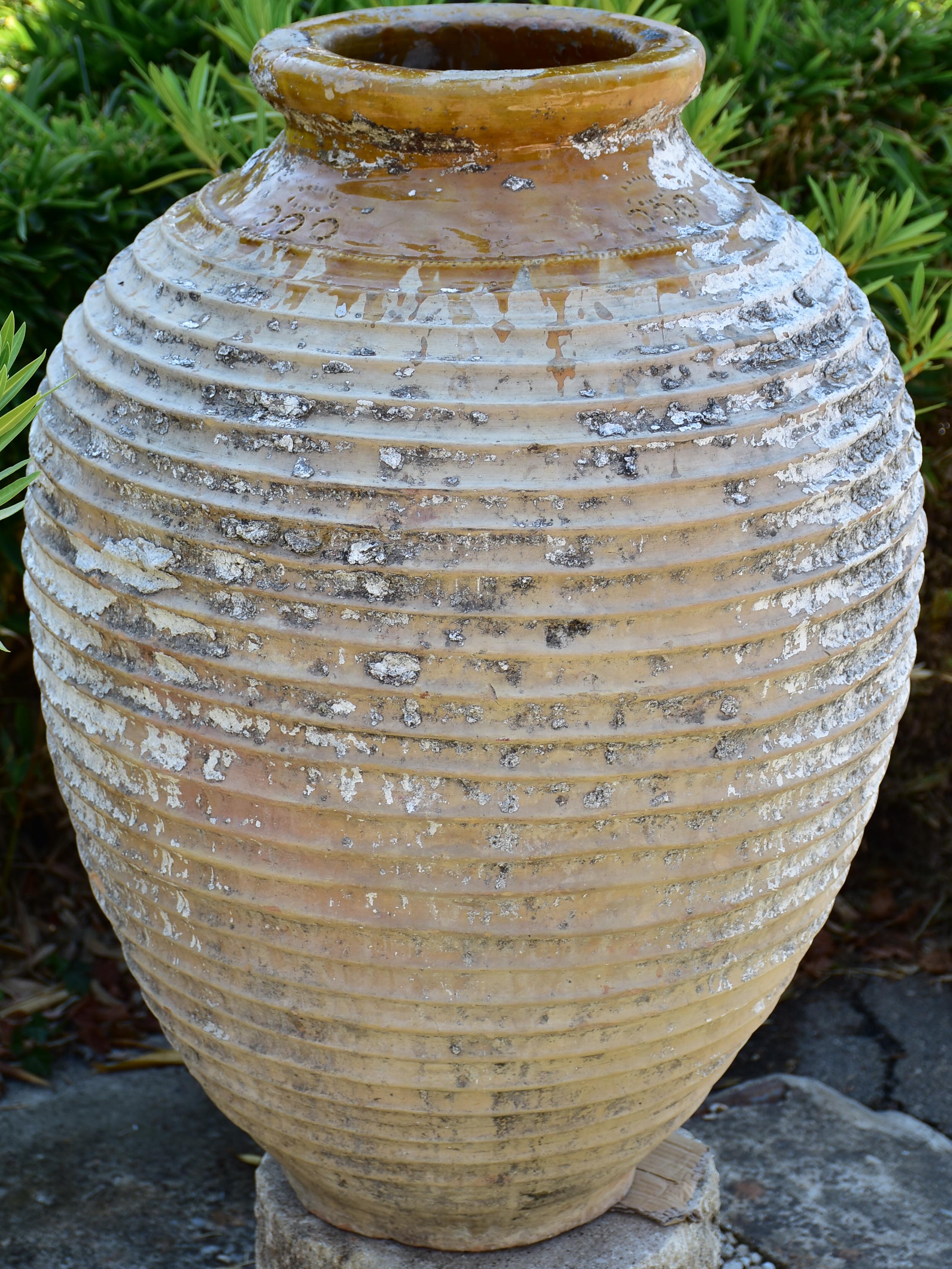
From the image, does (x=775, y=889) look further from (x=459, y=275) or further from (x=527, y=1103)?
(x=459, y=275)

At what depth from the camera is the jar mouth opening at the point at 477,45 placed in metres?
1.47

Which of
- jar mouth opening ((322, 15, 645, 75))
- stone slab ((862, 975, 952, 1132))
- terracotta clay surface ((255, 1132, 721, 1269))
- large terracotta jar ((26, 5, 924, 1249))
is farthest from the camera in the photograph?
stone slab ((862, 975, 952, 1132))

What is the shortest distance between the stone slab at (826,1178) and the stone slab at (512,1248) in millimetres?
262

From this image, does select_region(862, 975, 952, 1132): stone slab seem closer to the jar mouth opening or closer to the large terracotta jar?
the large terracotta jar

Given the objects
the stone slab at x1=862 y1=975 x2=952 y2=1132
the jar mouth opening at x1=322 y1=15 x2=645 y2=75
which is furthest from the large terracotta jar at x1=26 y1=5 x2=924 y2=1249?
the stone slab at x1=862 y1=975 x2=952 y2=1132

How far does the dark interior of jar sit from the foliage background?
444 mm

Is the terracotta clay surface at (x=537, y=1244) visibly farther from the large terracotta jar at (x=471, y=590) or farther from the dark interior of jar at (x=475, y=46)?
the dark interior of jar at (x=475, y=46)

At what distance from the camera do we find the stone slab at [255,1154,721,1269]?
5.15ft

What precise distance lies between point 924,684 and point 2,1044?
1668mm

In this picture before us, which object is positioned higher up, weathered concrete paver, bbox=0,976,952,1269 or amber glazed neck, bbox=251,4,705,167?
amber glazed neck, bbox=251,4,705,167

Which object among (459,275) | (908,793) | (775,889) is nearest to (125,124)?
(459,275)

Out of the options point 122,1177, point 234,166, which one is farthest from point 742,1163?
point 234,166

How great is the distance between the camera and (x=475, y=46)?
1.53 m

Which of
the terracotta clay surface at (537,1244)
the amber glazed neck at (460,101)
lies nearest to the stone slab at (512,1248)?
the terracotta clay surface at (537,1244)
